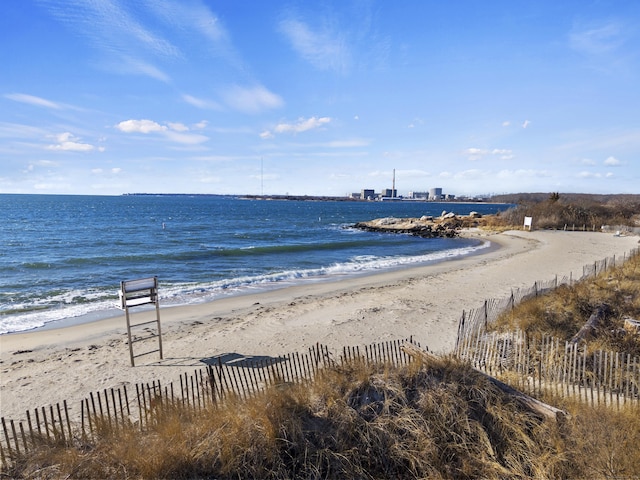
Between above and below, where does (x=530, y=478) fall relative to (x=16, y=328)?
above

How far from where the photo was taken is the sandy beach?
1038cm

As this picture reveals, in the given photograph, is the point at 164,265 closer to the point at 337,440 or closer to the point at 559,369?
the point at 337,440

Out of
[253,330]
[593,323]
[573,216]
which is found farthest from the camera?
[573,216]

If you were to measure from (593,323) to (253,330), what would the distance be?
11024 mm

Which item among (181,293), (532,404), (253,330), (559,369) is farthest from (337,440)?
(181,293)

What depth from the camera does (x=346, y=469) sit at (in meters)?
5.53

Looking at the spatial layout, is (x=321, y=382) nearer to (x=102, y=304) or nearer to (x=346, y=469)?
(x=346, y=469)

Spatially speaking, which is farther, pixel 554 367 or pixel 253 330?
pixel 253 330

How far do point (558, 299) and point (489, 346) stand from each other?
6674 mm

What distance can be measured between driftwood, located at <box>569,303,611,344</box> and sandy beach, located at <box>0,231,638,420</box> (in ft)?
11.6

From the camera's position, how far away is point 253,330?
564 inches

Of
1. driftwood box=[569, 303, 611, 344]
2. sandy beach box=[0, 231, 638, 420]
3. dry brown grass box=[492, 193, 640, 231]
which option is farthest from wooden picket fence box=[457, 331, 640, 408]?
dry brown grass box=[492, 193, 640, 231]

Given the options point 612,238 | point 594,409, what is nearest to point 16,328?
point 594,409

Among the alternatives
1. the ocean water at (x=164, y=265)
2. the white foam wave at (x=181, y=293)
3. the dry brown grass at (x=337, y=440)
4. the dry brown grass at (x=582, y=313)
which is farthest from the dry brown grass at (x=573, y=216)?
the dry brown grass at (x=337, y=440)
